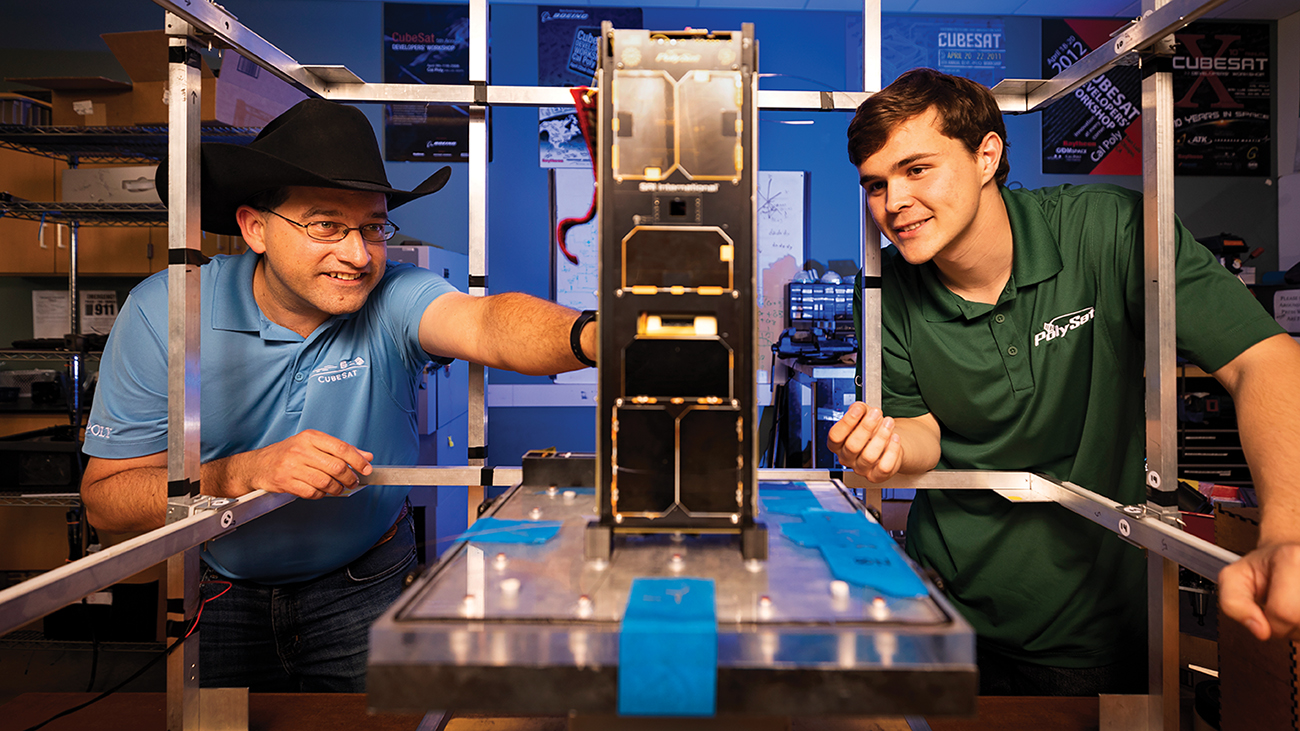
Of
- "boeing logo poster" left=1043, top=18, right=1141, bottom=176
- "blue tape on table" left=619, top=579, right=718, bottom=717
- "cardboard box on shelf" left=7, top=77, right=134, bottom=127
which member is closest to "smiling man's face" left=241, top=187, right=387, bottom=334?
"blue tape on table" left=619, top=579, right=718, bottom=717

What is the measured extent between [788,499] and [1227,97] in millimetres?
5158

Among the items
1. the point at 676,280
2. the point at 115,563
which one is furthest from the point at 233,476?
the point at 676,280

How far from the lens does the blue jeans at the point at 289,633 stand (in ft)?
4.62

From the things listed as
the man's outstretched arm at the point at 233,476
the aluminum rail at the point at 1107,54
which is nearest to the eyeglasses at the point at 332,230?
the man's outstretched arm at the point at 233,476

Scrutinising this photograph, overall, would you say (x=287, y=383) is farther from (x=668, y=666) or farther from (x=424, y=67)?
(x=424, y=67)

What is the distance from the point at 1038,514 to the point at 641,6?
397 centimetres

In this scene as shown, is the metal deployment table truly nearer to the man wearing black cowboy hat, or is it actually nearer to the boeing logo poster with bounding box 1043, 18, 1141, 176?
the man wearing black cowboy hat

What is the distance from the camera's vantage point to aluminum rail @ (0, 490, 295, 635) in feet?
2.05

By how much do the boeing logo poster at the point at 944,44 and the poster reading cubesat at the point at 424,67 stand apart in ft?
8.73

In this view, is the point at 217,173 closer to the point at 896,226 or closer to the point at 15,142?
the point at 896,226

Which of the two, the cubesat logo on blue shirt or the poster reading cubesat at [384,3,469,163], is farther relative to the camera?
the poster reading cubesat at [384,3,469,163]

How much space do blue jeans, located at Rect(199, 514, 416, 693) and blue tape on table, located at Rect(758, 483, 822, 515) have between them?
979 millimetres

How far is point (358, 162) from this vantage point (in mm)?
1230

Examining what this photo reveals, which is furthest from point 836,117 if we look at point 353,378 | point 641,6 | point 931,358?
point 353,378
